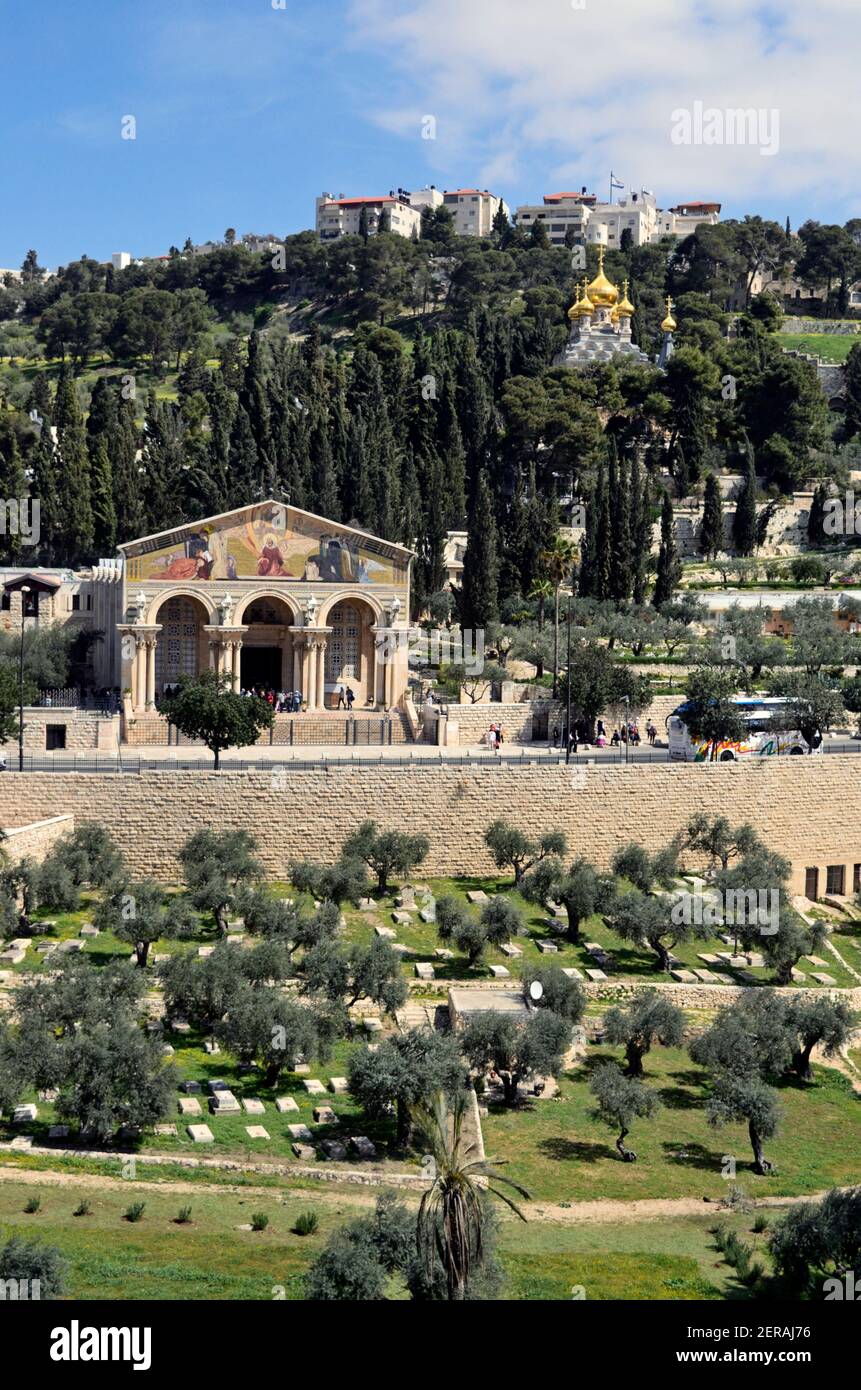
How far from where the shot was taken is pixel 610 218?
15500 cm

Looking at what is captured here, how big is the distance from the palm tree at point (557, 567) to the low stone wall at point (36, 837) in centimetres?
1707

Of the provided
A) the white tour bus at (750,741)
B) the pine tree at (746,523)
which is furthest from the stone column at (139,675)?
the pine tree at (746,523)

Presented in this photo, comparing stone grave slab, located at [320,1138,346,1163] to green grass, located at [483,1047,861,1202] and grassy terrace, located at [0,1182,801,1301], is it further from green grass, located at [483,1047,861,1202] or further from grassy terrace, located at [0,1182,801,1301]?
green grass, located at [483,1047,861,1202]

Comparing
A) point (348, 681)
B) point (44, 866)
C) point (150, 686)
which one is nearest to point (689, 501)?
point (348, 681)

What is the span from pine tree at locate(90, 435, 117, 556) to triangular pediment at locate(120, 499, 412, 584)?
35.4 feet

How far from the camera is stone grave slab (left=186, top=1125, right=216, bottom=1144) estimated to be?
75.8ft

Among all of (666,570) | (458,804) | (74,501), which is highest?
(74,501)

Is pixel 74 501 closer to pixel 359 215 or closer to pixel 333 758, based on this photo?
pixel 333 758

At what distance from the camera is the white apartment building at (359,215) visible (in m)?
151

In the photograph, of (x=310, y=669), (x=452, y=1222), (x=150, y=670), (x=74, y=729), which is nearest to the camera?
(x=452, y=1222)

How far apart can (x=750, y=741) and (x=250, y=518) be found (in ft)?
53.2

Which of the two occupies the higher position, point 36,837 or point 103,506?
point 103,506

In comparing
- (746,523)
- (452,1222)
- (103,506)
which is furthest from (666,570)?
(452,1222)

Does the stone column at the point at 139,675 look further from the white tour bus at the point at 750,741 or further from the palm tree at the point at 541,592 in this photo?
the palm tree at the point at 541,592
